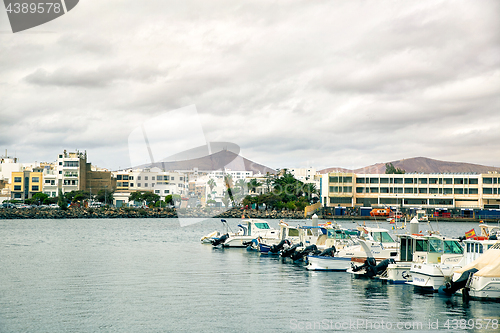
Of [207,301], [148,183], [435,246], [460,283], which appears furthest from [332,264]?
[148,183]

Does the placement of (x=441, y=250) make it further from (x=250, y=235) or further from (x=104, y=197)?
(x=104, y=197)

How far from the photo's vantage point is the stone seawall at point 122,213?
4818 inches

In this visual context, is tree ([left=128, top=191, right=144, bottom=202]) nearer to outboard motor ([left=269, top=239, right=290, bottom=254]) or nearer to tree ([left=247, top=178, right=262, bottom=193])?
tree ([left=247, top=178, right=262, bottom=193])

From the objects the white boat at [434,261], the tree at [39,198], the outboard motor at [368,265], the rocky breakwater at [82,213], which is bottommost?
the rocky breakwater at [82,213]

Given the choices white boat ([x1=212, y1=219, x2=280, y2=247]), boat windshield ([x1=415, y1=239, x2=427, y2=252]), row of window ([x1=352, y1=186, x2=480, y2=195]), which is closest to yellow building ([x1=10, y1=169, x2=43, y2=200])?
row of window ([x1=352, y1=186, x2=480, y2=195])

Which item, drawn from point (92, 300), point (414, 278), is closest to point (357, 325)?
point (414, 278)

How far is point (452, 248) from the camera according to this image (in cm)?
2759

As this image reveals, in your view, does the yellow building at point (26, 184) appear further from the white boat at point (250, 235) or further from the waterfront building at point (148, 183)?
the white boat at point (250, 235)

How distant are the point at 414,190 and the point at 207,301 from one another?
113 m

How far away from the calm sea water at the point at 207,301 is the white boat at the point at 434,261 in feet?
2.73

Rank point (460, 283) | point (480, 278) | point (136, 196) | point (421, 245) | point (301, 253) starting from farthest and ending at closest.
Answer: point (136, 196), point (301, 253), point (421, 245), point (460, 283), point (480, 278)

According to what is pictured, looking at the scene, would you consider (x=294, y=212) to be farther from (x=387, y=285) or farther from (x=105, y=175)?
(x=387, y=285)

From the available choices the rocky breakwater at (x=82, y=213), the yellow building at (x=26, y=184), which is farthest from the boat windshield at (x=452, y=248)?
the yellow building at (x=26, y=184)

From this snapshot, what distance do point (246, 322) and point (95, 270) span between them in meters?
16.9
